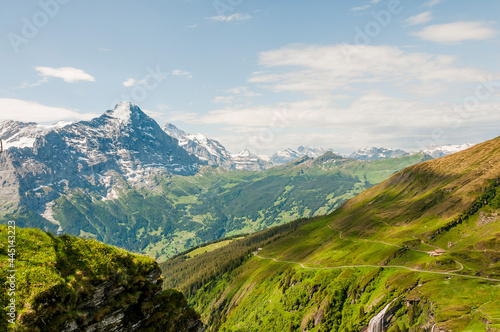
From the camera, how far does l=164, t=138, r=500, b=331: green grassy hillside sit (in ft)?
289

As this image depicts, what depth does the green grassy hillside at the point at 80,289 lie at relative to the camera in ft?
71.8

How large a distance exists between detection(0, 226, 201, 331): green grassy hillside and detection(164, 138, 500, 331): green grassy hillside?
3199 inches

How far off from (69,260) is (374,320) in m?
110

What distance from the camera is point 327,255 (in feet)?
570

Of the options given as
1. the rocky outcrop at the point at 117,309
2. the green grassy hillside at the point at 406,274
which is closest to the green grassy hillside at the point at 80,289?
the rocky outcrop at the point at 117,309

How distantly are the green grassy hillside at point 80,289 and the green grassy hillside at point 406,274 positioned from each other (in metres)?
81.3

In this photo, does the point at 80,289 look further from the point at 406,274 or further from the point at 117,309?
the point at 406,274

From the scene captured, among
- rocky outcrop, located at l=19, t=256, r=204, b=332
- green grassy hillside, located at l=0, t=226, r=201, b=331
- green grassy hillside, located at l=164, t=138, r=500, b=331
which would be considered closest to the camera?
green grassy hillside, located at l=0, t=226, r=201, b=331

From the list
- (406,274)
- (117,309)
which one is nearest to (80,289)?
(117,309)

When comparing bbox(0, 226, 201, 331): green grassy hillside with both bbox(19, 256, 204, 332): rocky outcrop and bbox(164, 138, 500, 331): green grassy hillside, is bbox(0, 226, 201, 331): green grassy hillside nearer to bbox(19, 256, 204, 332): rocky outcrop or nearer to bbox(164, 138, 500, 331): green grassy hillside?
bbox(19, 256, 204, 332): rocky outcrop

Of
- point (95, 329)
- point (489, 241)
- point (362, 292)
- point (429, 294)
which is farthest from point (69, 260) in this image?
point (489, 241)

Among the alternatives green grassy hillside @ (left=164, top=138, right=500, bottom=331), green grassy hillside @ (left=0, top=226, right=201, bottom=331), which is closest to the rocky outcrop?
green grassy hillside @ (left=0, top=226, right=201, bottom=331)

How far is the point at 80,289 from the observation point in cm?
2484

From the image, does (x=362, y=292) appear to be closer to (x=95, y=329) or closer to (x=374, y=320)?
(x=374, y=320)
